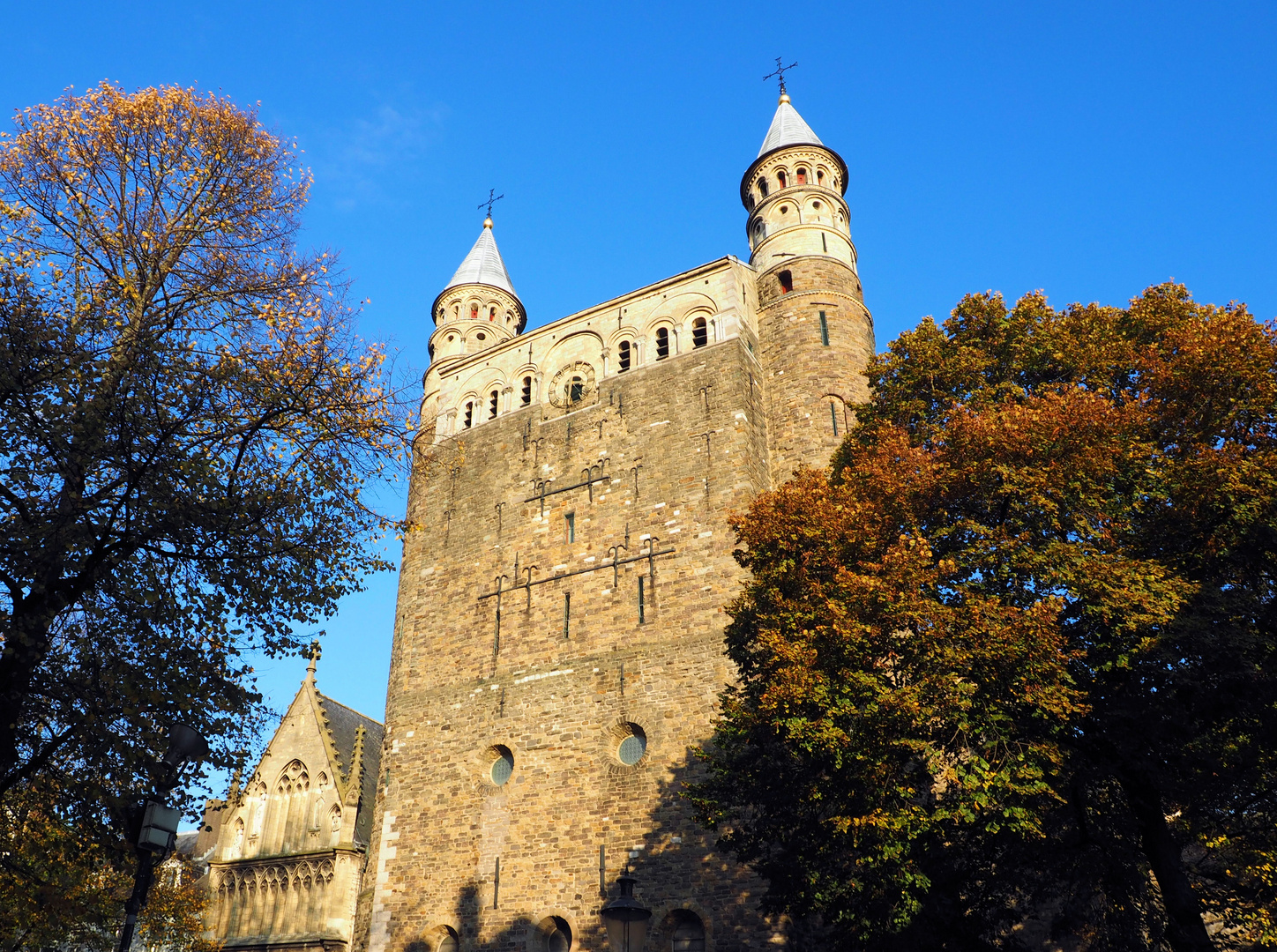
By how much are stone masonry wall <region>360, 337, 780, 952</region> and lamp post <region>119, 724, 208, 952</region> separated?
39.9 feet

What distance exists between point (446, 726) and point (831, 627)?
14.5 metres

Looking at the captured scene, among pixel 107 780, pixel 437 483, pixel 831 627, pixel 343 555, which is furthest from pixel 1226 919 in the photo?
pixel 437 483

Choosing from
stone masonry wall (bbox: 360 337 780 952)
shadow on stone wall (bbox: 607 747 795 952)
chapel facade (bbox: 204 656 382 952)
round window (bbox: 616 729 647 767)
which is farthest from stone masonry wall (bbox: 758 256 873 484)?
chapel facade (bbox: 204 656 382 952)

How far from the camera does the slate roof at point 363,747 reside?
95.2 ft

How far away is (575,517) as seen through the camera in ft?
84.2

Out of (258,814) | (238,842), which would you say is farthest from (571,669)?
(238,842)

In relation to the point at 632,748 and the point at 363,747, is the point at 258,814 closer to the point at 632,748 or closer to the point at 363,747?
the point at 363,747

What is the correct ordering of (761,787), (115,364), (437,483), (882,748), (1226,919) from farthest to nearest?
(437,483), (761,787), (1226,919), (882,748), (115,364)

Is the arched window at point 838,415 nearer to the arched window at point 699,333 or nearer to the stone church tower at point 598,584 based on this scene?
the stone church tower at point 598,584

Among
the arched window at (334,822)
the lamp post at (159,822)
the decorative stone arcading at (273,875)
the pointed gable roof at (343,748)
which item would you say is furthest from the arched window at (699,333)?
the lamp post at (159,822)

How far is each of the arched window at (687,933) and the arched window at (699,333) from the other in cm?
1470

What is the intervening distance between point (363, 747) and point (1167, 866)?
25077mm

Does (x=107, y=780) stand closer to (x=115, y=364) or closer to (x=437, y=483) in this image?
(x=115, y=364)

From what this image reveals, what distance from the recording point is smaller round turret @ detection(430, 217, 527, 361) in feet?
111
